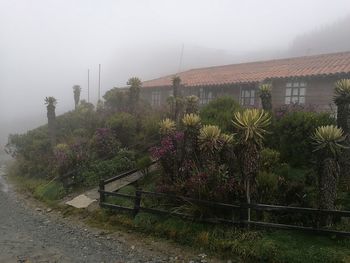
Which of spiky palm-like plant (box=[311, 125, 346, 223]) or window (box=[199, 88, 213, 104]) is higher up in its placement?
window (box=[199, 88, 213, 104])

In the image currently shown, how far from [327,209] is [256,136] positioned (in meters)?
2.37

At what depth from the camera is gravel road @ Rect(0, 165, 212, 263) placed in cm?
910

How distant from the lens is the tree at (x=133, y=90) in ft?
69.9

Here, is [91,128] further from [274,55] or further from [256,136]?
[274,55]

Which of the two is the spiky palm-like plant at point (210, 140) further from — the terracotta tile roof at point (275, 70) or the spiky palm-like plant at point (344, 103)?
the terracotta tile roof at point (275, 70)

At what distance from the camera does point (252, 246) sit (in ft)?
27.3

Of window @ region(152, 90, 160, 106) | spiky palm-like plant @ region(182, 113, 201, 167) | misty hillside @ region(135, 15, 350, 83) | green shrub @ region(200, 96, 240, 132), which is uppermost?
misty hillside @ region(135, 15, 350, 83)

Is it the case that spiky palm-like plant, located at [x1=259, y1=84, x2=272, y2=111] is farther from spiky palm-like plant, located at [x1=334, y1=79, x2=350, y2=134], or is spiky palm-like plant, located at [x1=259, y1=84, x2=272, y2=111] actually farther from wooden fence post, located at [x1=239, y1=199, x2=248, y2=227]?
wooden fence post, located at [x1=239, y1=199, x2=248, y2=227]

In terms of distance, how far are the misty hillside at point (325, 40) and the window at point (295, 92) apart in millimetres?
30290

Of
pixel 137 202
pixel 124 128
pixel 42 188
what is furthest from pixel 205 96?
pixel 137 202

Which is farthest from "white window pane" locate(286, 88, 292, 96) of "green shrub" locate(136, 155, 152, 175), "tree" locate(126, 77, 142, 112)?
"green shrub" locate(136, 155, 152, 175)

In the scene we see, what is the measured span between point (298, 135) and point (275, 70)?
13299 mm

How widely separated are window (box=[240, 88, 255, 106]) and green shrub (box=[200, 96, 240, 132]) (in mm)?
9170

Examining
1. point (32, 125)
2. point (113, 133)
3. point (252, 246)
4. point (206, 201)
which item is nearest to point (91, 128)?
point (113, 133)
